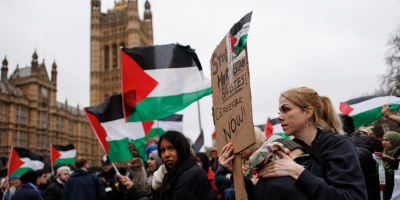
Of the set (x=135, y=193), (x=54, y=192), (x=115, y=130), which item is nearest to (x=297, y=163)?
(x=135, y=193)

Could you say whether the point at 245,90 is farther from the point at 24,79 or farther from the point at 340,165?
the point at 24,79

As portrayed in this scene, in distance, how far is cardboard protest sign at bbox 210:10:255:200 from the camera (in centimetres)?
149

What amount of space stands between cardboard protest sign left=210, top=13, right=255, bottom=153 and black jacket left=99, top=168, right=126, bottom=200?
127 inches

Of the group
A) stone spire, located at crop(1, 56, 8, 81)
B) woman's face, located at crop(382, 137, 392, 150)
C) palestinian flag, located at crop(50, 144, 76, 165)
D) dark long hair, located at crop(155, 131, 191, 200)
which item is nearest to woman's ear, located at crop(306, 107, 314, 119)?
dark long hair, located at crop(155, 131, 191, 200)

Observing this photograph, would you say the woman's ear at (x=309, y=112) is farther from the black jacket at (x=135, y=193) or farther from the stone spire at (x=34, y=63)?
the stone spire at (x=34, y=63)

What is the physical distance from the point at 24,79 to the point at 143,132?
40749mm

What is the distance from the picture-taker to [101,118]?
15.6 ft

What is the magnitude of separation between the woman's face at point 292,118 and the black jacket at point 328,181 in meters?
0.20

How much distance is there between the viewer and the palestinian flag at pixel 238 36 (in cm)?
153

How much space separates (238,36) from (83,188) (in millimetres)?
3853

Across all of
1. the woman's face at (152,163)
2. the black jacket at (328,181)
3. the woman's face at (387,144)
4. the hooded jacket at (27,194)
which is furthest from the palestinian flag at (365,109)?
the hooded jacket at (27,194)

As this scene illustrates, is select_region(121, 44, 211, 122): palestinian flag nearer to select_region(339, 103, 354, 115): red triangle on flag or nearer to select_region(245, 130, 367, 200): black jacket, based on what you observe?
select_region(339, 103, 354, 115): red triangle on flag

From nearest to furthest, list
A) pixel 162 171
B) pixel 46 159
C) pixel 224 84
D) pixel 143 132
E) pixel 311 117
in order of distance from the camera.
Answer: pixel 311 117 < pixel 224 84 < pixel 162 171 < pixel 143 132 < pixel 46 159

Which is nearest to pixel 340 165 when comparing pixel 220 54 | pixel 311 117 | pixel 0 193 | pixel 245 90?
pixel 311 117
